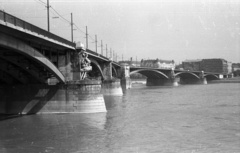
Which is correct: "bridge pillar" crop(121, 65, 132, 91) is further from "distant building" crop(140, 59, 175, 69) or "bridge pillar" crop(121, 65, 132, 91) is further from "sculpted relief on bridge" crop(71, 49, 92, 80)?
"distant building" crop(140, 59, 175, 69)

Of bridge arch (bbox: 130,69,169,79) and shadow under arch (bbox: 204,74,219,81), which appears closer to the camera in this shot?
bridge arch (bbox: 130,69,169,79)

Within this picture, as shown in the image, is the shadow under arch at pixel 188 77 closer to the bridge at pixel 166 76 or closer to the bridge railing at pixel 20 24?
the bridge at pixel 166 76

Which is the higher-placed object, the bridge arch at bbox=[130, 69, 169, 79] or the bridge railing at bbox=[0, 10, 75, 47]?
the bridge railing at bbox=[0, 10, 75, 47]

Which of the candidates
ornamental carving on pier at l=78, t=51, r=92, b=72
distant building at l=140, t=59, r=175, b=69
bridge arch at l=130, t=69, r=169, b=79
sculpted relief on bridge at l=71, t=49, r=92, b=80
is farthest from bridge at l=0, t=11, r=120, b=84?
distant building at l=140, t=59, r=175, b=69

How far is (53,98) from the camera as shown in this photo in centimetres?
2794

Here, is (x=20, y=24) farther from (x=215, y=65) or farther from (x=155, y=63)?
(x=215, y=65)

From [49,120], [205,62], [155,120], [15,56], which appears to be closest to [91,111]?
[49,120]

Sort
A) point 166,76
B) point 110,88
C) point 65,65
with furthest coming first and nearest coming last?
point 166,76, point 110,88, point 65,65

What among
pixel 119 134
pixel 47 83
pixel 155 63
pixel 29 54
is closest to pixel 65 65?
pixel 47 83

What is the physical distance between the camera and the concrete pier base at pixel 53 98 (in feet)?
91.4

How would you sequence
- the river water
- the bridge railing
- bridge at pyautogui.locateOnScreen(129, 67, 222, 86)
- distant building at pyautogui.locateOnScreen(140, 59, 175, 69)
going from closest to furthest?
the river water → the bridge railing → bridge at pyautogui.locateOnScreen(129, 67, 222, 86) → distant building at pyautogui.locateOnScreen(140, 59, 175, 69)

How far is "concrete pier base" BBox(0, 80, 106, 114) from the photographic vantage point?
27844 millimetres

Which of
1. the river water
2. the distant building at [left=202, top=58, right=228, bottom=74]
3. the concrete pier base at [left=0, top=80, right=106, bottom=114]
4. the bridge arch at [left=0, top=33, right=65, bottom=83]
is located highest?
the distant building at [left=202, top=58, right=228, bottom=74]

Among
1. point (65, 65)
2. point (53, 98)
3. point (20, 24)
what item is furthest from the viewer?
point (65, 65)
